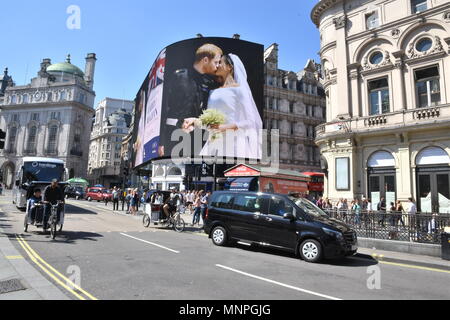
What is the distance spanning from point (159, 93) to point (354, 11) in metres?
25.6

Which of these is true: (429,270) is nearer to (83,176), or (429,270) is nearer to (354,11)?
(354,11)

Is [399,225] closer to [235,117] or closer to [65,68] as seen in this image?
[235,117]

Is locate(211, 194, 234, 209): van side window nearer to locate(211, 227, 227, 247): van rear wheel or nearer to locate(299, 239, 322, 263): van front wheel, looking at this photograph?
locate(211, 227, 227, 247): van rear wheel

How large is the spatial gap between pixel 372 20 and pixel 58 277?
23.5 metres

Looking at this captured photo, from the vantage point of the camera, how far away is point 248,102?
3762cm

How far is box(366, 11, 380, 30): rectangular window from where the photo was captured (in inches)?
813

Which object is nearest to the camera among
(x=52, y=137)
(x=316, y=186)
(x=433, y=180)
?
(x=433, y=180)

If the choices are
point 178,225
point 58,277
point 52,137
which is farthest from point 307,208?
point 52,137

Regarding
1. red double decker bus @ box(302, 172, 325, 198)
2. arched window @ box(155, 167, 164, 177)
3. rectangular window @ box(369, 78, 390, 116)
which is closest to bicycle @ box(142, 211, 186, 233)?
rectangular window @ box(369, 78, 390, 116)

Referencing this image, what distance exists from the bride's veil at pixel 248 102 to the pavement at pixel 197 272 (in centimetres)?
2816

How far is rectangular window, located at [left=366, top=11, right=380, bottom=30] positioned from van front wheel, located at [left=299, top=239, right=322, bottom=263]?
60.2 ft

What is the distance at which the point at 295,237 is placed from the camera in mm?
9031

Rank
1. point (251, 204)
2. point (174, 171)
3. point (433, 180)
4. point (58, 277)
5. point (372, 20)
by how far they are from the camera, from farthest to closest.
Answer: point (174, 171), point (372, 20), point (433, 180), point (251, 204), point (58, 277)

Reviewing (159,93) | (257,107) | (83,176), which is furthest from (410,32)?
(83,176)
